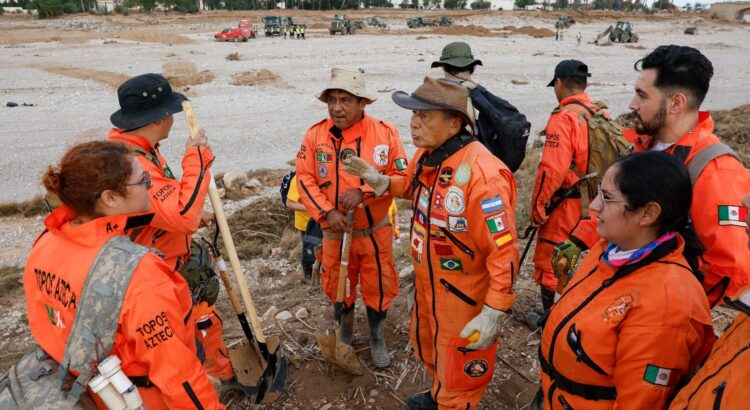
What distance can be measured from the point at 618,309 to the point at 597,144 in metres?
2.52

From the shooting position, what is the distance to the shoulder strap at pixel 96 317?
1.98 metres

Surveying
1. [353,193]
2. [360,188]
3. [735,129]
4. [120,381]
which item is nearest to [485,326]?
[353,193]

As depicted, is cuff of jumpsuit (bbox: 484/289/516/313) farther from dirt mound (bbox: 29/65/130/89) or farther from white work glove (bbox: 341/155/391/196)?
dirt mound (bbox: 29/65/130/89)

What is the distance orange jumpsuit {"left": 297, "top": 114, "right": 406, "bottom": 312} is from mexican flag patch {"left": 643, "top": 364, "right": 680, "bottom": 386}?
2.38m

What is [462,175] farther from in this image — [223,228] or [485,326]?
[223,228]

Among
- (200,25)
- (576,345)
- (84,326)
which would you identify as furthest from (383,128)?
(200,25)

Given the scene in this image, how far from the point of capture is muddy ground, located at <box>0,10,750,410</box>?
4.24 meters

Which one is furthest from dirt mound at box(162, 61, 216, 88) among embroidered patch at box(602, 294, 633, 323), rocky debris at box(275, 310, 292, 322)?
embroidered patch at box(602, 294, 633, 323)

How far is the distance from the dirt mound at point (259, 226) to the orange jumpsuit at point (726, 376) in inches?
217

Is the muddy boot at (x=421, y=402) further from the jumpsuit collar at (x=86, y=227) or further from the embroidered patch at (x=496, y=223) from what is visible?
the jumpsuit collar at (x=86, y=227)

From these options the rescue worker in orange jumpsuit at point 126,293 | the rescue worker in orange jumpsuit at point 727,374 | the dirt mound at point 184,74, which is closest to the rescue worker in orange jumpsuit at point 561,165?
the rescue worker in orange jumpsuit at point 727,374

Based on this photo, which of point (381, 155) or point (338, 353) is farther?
point (381, 155)

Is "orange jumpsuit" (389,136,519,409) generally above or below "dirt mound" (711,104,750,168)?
above

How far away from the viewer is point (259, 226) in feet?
24.4
